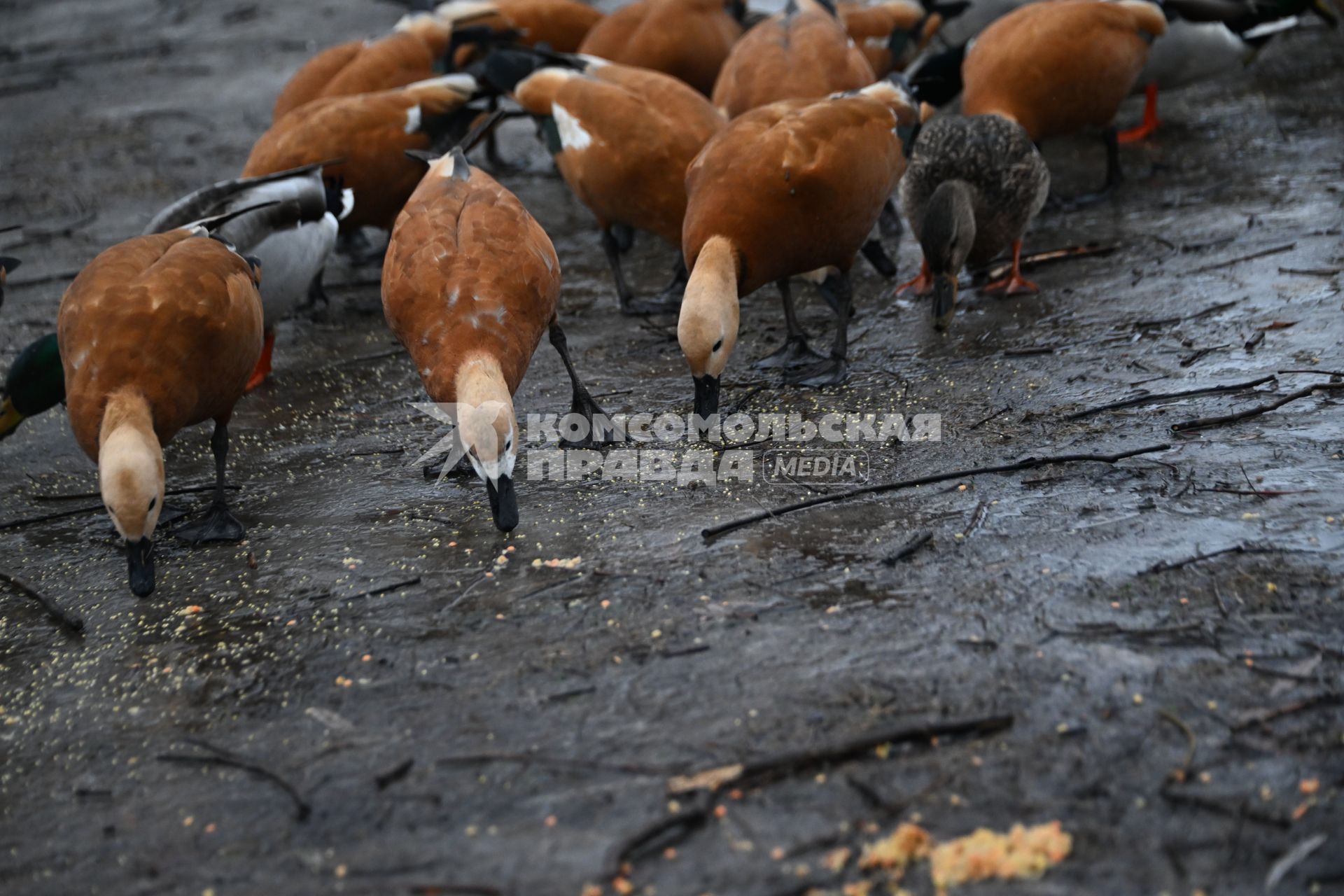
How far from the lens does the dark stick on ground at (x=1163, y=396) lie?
4582 mm

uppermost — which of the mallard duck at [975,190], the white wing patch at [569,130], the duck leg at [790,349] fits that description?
the white wing patch at [569,130]

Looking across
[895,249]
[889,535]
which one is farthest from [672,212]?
[889,535]

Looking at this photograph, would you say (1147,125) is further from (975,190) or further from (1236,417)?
(1236,417)

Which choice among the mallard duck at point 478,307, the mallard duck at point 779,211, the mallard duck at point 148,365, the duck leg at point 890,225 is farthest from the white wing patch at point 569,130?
the mallard duck at point 148,365

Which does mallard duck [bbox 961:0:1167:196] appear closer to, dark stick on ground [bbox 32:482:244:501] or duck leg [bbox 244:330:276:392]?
duck leg [bbox 244:330:276:392]

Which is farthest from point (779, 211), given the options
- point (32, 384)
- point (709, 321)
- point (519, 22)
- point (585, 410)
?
point (519, 22)

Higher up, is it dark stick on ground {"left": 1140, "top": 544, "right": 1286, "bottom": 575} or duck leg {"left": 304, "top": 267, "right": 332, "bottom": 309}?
dark stick on ground {"left": 1140, "top": 544, "right": 1286, "bottom": 575}

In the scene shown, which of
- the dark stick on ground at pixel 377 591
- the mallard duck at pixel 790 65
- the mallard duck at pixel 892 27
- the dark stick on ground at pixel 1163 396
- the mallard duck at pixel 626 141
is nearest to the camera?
the dark stick on ground at pixel 377 591

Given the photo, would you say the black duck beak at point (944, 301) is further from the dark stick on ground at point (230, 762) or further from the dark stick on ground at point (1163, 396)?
the dark stick on ground at point (230, 762)

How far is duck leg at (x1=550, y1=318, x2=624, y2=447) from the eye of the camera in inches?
197

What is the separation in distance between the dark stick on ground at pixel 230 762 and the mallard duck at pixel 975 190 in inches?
152

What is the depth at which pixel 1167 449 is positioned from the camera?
4.23 metres

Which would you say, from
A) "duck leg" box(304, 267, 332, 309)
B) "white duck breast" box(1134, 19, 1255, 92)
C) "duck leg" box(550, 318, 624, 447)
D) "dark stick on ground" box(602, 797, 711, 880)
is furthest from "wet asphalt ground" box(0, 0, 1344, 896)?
"white duck breast" box(1134, 19, 1255, 92)

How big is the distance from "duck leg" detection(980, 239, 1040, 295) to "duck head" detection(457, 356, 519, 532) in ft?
9.94
